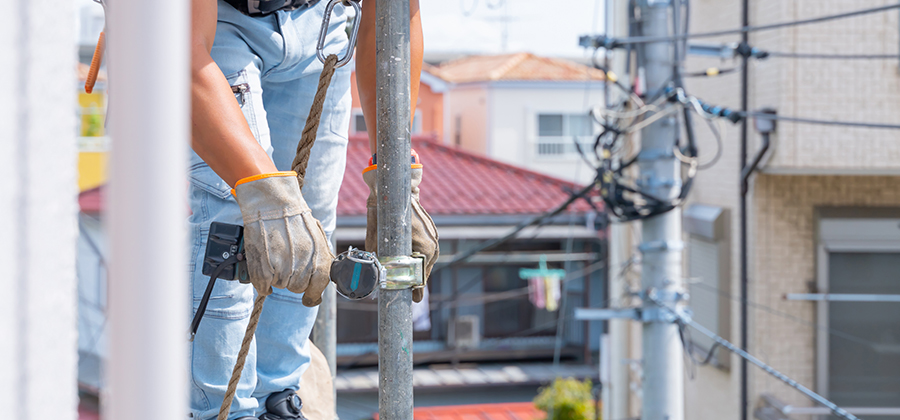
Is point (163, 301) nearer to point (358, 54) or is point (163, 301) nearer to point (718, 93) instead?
point (358, 54)

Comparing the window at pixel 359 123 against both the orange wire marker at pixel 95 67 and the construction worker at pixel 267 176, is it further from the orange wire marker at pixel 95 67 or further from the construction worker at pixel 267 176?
the orange wire marker at pixel 95 67

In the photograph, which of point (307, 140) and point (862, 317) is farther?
point (862, 317)

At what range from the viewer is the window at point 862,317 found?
850cm

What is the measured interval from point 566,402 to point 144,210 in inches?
459

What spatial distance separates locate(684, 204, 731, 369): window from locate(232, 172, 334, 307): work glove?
7728 millimetres

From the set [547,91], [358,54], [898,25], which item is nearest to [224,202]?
[358,54]

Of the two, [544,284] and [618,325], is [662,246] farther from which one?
[544,284]

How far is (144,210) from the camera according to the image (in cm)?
71

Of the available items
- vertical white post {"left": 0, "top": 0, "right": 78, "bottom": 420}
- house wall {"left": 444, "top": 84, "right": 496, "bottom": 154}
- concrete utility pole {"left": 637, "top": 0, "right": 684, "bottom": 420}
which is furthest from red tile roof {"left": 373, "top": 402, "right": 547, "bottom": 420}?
vertical white post {"left": 0, "top": 0, "right": 78, "bottom": 420}

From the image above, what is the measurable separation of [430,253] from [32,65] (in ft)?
3.77

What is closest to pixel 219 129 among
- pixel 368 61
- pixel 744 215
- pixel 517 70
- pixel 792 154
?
pixel 368 61

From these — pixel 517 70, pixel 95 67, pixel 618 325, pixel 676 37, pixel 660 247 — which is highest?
pixel 517 70

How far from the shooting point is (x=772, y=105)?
8.06m

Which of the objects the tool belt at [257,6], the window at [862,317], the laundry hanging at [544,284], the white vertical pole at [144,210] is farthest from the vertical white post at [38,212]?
the laundry hanging at [544,284]
